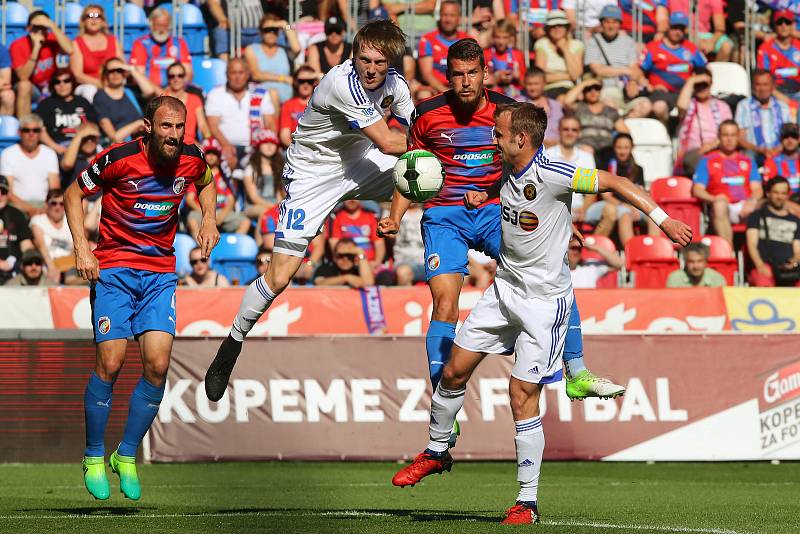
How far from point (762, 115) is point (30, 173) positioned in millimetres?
10079

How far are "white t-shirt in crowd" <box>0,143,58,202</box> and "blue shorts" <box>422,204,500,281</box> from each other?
866 cm

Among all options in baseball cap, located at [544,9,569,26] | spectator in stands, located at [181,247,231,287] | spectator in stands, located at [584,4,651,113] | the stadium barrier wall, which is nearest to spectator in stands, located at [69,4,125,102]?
spectator in stands, located at [181,247,231,287]

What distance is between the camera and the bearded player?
932 centimetres

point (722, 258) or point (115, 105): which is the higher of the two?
point (115, 105)

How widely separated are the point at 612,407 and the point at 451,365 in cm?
564

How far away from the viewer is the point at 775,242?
1691cm

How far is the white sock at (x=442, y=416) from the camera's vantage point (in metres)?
8.82

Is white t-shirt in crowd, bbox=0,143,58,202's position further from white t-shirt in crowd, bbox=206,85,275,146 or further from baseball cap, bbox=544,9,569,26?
baseball cap, bbox=544,9,569,26

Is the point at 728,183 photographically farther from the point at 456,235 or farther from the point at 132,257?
the point at 132,257

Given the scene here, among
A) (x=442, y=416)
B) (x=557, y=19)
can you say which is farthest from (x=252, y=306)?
(x=557, y=19)

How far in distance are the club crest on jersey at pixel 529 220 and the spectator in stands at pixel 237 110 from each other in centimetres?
1025

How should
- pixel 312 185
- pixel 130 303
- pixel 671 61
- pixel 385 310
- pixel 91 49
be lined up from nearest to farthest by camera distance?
pixel 130 303 → pixel 312 185 → pixel 385 310 → pixel 91 49 → pixel 671 61

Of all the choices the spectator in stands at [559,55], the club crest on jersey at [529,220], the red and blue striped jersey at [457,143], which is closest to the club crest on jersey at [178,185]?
the red and blue striped jersey at [457,143]

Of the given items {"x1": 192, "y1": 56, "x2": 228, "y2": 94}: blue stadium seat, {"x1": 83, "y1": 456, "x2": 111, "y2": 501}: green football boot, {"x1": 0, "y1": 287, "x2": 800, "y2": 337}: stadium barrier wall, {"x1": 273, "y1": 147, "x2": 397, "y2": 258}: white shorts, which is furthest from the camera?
{"x1": 192, "y1": 56, "x2": 228, "y2": 94}: blue stadium seat
